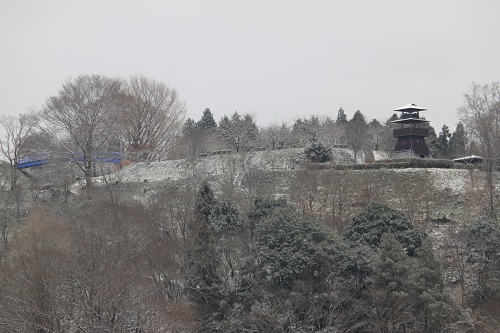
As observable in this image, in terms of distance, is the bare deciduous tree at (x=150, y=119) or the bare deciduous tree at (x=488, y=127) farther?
the bare deciduous tree at (x=150, y=119)

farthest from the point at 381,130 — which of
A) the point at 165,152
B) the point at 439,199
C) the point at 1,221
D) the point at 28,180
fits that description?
the point at 1,221

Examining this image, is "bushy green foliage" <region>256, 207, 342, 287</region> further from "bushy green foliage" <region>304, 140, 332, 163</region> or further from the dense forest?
"bushy green foliage" <region>304, 140, 332, 163</region>

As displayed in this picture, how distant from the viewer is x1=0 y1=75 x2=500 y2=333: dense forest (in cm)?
1510

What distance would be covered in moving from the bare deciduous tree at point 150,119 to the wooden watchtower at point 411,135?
14696 millimetres

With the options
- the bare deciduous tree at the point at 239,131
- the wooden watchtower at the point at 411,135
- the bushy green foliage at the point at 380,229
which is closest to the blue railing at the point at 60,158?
the bare deciduous tree at the point at 239,131

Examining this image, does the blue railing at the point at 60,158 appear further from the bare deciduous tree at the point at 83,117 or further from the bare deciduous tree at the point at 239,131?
the bare deciduous tree at the point at 239,131

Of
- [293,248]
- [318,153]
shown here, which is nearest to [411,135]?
[318,153]

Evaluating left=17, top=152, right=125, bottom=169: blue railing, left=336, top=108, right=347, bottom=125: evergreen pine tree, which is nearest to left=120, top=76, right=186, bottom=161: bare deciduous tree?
left=17, top=152, right=125, bottom=169: blue railing

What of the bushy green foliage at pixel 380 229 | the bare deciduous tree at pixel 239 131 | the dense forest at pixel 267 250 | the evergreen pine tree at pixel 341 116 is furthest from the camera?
the evergreen pine tree at pixel 341 116

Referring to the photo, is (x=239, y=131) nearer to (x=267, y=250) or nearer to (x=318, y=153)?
(x=318, y=153)

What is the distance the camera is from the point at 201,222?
17625 mm

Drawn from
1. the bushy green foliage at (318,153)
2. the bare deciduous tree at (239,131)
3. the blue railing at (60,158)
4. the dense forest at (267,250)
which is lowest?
the dense forest at (267,250)

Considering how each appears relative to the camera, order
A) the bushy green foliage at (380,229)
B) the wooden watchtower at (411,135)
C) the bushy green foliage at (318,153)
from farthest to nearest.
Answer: the wooden watchtower at (411,135)
the bushy green foliage at (318,153)
the bushy green foliage at (380,229)

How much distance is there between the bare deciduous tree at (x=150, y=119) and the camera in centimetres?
3769
